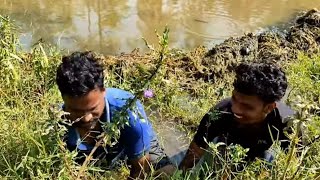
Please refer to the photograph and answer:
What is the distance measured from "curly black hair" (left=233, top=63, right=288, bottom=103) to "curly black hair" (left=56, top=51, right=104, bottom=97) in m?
0.64

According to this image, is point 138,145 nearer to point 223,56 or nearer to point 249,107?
point 249,107

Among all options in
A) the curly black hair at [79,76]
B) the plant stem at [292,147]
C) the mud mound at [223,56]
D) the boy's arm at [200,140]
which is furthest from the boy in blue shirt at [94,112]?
the mud mound at [223,56]

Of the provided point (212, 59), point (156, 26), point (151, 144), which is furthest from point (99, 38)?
point (151, 144)

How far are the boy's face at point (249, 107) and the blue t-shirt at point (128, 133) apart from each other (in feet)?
1.40

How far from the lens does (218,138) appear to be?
268cm

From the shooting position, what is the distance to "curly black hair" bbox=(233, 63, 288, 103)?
95.6 inches

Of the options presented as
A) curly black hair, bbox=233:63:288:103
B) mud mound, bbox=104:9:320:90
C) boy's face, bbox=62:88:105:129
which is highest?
curly black hair, bbox=233:63:288:103

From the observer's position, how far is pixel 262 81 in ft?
8.00

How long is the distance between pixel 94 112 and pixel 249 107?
711 mm

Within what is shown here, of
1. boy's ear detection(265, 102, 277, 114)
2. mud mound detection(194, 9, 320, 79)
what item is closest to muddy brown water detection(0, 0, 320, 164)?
mud mound detection(194, 9, 320, 79)

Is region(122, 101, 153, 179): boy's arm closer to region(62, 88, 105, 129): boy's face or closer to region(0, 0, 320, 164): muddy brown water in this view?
region(62, 88, 105, 129): boy's face

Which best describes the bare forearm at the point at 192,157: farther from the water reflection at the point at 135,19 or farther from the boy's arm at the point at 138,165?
the water reflection at the point at 135,19

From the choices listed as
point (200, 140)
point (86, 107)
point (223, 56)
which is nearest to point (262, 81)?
point (200, 140)

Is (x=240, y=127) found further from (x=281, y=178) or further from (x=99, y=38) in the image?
(x=99, y=38)
